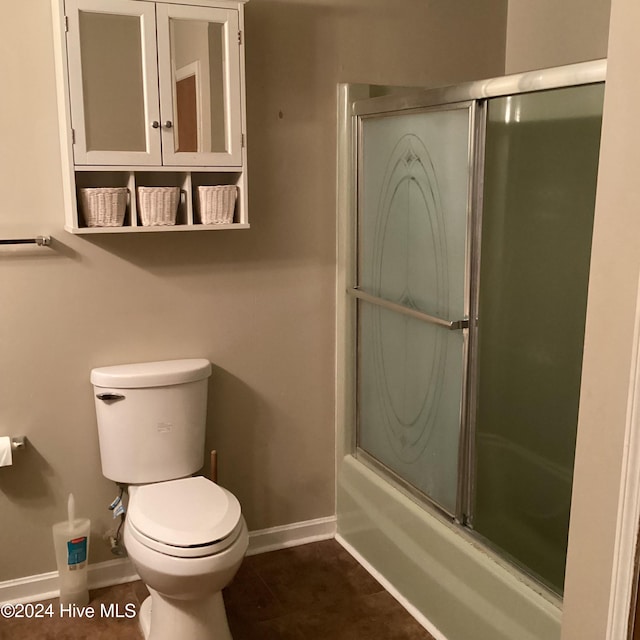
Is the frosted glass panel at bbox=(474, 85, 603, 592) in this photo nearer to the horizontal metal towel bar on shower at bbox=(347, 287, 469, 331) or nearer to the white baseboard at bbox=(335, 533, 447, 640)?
the horizontal metal towel bar on shower at bbox=(347, 287, 469, 331)

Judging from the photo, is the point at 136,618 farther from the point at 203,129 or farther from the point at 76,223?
the point at 203,129

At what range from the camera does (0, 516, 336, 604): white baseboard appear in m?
2.51

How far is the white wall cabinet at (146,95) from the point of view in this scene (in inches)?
85.4

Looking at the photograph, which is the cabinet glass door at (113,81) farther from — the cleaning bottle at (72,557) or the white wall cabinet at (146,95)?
the cleaning bottle at (72,557)

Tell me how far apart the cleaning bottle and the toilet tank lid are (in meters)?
0.43

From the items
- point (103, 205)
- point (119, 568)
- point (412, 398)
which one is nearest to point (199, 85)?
point (103, 205)

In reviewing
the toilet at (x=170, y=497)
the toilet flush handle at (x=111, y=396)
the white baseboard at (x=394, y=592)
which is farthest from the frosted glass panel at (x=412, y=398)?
the toilet flush handle at (x=111, y=396)

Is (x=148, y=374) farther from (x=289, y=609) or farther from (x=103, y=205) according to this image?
(x=289, y=609)

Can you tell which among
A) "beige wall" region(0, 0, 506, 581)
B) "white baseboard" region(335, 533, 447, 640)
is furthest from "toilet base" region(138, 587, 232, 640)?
"white baseboard" region(335, 533, 447, 640)

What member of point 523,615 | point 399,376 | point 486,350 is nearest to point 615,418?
point 523,615

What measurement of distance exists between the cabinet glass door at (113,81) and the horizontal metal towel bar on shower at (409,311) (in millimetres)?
877

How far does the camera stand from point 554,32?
8.76 ft

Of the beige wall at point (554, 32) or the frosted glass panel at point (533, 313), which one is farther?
the beige wall at point (554, 32)

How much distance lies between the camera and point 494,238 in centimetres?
228
